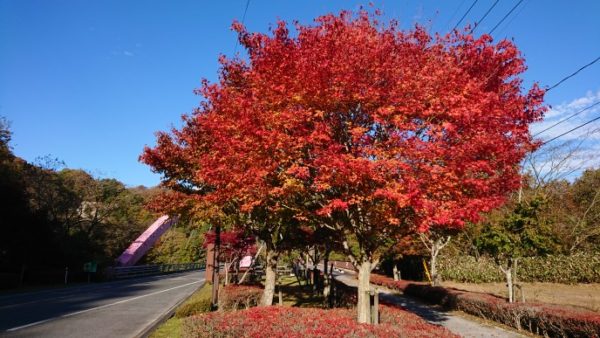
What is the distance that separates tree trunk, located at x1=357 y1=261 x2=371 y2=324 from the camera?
355 inches

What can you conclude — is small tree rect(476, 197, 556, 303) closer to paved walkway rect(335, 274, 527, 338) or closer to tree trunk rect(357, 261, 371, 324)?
paved walkway rect(335, 274, 527, 338)

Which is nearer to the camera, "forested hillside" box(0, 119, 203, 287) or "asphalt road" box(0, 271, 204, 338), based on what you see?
"asphalt road" box(0, 271, 204, 338)

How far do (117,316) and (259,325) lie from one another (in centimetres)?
877

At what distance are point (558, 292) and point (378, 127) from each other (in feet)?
72.7

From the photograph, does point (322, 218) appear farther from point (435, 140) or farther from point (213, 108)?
point (213, 108)

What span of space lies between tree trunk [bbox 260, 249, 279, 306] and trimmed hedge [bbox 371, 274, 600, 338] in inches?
332

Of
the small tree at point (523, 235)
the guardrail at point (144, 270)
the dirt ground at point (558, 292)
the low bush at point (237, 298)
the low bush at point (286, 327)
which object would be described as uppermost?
the small tree at point (523, 235)

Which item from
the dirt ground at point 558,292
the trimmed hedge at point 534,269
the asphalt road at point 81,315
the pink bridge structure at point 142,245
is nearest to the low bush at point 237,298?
the asphalt road at point 81,315

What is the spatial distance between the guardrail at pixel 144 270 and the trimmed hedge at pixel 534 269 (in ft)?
94.8

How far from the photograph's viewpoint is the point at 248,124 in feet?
29.6

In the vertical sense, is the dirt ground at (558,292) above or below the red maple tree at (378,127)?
below

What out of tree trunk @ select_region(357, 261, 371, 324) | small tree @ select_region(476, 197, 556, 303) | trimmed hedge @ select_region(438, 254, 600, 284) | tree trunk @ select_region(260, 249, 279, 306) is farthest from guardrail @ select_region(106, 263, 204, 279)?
small tree @ select_region(476, 197, 556, 303)

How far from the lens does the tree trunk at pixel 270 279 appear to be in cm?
1399

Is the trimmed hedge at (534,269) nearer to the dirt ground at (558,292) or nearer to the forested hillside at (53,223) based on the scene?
the dirt ground at (558,292)
